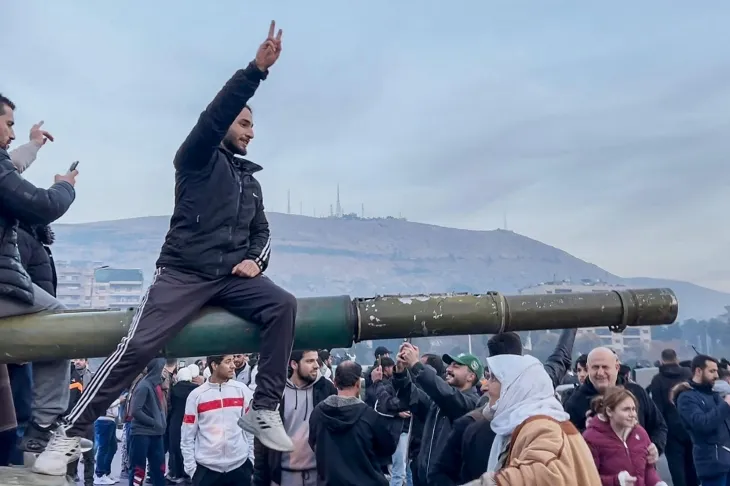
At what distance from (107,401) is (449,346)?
487ft

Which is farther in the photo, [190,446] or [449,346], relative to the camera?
[449,346]

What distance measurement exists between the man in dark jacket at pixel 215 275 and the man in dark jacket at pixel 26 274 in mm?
351

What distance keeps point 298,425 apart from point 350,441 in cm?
69

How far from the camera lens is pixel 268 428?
12.5 ft

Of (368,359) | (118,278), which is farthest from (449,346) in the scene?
(118,278)

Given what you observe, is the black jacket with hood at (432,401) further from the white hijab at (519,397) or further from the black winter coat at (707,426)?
the black winter coat at (707,426)

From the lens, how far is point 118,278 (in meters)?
180

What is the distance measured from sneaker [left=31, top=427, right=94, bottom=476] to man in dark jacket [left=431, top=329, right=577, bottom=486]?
2612 millimetres

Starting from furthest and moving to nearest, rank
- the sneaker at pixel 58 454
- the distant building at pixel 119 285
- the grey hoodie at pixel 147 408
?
the distant building at pixel 119 285 < the grey hoodie at pixel 147 408 < the sneaker at pixel 58 454

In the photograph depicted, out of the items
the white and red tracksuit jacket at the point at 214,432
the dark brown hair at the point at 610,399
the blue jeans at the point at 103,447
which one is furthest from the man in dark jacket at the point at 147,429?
the dark brown hair at the point at 610,399

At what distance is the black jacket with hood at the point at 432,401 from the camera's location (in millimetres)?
6152

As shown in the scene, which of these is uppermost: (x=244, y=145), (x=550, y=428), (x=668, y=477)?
(x=244, y=145)

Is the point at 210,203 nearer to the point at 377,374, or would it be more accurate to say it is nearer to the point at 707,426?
the point at 707,426

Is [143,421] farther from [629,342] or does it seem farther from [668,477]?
[629,342]
